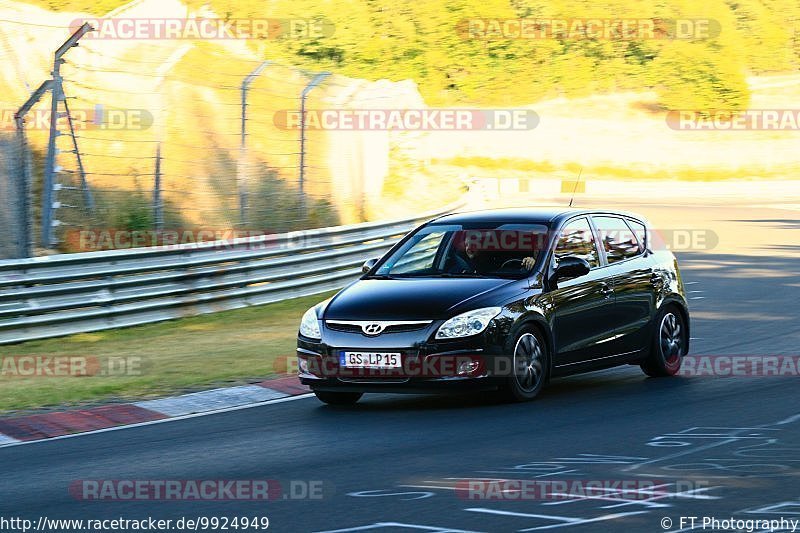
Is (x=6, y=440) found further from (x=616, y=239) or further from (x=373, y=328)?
(x=616, y=239)

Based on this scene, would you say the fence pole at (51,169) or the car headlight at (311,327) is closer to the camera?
the car headlight at (311,327)

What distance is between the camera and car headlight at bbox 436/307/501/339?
10703 millimetres

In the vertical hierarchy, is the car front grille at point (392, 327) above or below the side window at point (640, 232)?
below

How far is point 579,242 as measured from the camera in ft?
39.7

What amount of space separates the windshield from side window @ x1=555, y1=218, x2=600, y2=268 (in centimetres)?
18

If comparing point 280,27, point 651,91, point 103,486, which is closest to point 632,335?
point 103,486

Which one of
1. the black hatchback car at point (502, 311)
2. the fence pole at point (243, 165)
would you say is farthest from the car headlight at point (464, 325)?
the fence pole at point (243, 165)

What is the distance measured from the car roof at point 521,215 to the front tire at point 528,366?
122 centimetres

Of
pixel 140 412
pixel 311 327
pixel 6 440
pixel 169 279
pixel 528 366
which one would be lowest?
pixel 169 279

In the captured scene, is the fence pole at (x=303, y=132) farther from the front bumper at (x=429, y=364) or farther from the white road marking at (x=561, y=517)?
the white road marking at (x=561, y=517)

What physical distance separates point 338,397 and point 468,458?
9.28 ft

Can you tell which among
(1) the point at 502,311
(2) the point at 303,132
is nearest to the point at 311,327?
(1) the point at 502,311

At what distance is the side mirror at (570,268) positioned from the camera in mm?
11500

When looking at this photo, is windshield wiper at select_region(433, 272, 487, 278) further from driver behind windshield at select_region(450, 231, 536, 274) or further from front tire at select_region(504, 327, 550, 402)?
front tire at select_region(504, 327, 550, 402)
